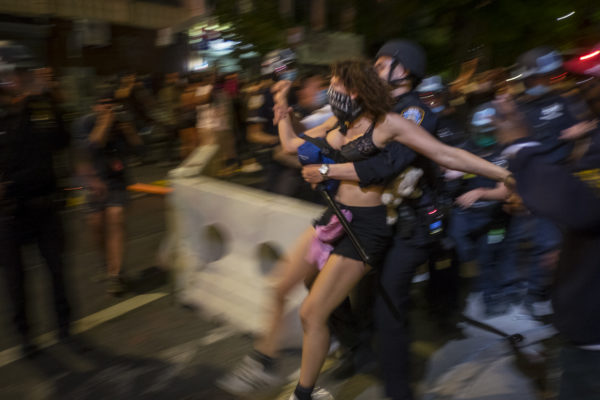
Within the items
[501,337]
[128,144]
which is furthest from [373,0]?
[501,337]

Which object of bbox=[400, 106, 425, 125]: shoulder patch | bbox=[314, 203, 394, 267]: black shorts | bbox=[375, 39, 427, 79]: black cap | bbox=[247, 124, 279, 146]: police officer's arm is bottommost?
bbox=[314, 203, 394, 267]: black shorts

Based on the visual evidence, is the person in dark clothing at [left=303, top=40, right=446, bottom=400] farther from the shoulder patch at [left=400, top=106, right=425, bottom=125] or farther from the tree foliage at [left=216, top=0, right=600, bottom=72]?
the tree foliage at [left=216, top=0, right=600, bottom=72]

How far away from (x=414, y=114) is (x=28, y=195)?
242 cm

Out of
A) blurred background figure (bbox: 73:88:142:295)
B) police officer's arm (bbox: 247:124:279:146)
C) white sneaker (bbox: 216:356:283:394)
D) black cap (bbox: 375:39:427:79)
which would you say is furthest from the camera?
police officer's arm (bbox: 247:124:279:146)

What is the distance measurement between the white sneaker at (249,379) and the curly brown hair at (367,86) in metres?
1.60

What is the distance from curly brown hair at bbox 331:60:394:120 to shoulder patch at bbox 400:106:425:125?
116 mm

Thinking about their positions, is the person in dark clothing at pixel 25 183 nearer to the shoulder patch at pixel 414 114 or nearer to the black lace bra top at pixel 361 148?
the black lace bra top at pixel 361 148

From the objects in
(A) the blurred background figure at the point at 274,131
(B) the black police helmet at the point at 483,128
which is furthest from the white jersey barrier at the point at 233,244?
(B) the black police helmet at the point at 483,128

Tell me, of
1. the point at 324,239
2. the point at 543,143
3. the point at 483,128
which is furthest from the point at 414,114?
the point at 483,128

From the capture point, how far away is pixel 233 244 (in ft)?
13.3

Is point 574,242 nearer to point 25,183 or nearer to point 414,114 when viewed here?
point 414,114

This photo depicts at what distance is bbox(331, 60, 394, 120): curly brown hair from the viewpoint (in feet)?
8.89

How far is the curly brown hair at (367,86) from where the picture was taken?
2.71m

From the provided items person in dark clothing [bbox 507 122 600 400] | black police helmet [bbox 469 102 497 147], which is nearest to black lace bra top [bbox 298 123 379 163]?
person in dark clothing [bbox 507 122 600 400]
